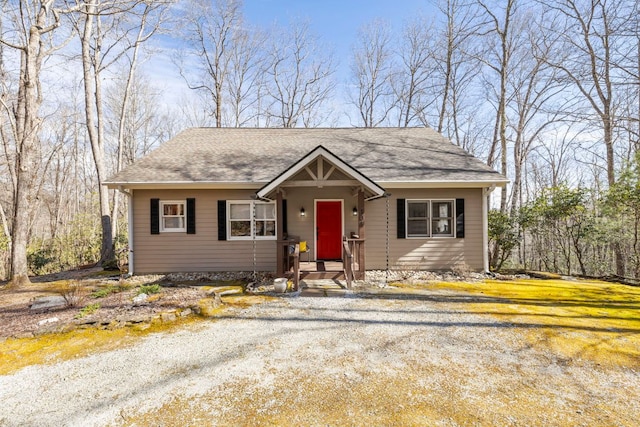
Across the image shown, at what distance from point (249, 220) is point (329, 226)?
8.15 ft

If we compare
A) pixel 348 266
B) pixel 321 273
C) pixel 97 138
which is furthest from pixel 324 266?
pixel 97 138

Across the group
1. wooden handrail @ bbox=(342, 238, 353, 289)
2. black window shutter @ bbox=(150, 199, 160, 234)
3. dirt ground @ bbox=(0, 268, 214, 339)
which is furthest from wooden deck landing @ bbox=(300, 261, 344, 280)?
black window shutter @ bbox=(150, 199, 160, 234)

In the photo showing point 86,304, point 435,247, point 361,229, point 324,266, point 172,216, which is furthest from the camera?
point 435,247

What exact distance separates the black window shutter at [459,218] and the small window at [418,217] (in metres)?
0.87

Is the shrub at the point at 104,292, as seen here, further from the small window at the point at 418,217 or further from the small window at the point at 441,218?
the small window at the point at 441,218

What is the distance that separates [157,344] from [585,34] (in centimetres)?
1765

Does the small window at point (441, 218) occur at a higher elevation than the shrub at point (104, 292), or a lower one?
higher

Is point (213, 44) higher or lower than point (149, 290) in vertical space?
higher

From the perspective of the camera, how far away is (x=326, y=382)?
10.3 feet

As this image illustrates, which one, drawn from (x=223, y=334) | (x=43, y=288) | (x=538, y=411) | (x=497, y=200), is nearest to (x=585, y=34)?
(x=497, y=200)

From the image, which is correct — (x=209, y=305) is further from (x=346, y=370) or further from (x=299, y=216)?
(x=299, y=216)

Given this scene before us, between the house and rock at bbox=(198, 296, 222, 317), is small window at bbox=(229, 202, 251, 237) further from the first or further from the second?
rock at bbox=(198, 296, 222, 317)

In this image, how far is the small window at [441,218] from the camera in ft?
28.5

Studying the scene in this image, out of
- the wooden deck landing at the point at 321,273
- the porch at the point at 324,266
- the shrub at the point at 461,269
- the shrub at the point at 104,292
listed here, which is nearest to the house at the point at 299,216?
the shrub at the point at 461,269
